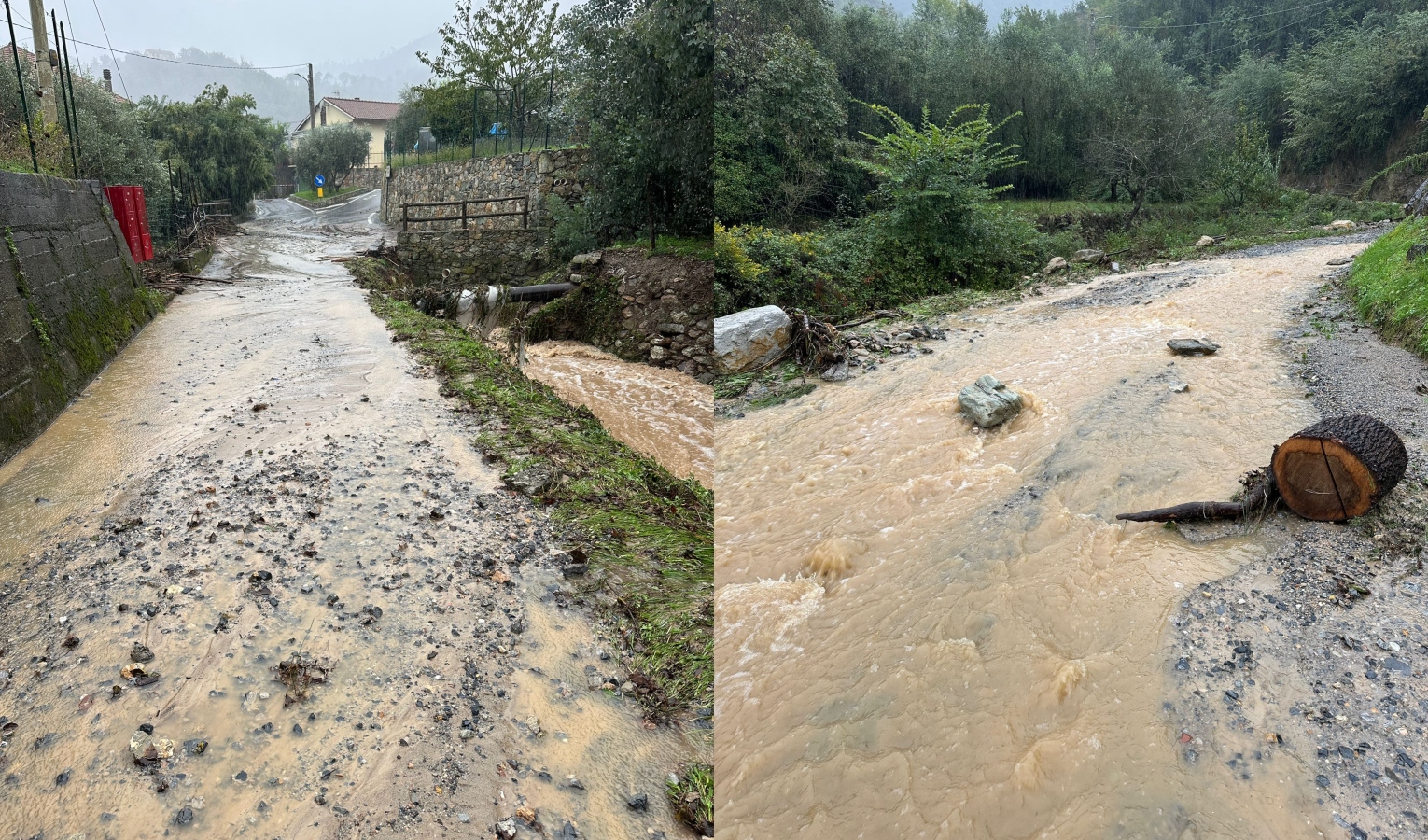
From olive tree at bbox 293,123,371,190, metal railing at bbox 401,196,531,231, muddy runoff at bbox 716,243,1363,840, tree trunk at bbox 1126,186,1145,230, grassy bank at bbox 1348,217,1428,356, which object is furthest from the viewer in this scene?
olive tree at bbox 293,123,371,190

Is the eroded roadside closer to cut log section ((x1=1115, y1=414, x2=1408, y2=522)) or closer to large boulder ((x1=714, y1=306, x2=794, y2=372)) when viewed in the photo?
cut log section ((x1=1115, y1=414, x2=1408, y2=522))

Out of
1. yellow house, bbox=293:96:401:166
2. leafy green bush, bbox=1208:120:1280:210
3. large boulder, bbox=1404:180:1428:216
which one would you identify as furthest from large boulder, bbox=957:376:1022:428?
yellow house, bbox=293:96:401:166

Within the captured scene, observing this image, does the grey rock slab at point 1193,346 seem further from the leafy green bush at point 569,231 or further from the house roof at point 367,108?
the house roof at point 367,108

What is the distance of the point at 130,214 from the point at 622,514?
9263 millimetres

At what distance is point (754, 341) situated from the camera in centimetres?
841

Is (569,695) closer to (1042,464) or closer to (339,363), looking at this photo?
(1042,464)

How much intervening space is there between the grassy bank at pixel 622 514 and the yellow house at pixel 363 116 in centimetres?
3579

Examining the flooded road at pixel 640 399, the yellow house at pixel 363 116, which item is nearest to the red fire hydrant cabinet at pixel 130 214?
the flooded road at pixel 640 399

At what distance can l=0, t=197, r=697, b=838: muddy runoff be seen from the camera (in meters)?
2.62

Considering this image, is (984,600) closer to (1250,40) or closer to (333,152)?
(1250,40)

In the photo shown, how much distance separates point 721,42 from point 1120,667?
27.7 ft

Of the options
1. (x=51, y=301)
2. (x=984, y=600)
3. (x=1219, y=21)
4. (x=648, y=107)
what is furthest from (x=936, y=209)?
(x=1219, y=21)

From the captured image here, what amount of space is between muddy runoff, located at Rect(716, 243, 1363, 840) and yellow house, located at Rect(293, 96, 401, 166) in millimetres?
39043

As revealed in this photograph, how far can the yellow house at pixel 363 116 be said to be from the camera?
129 feet
